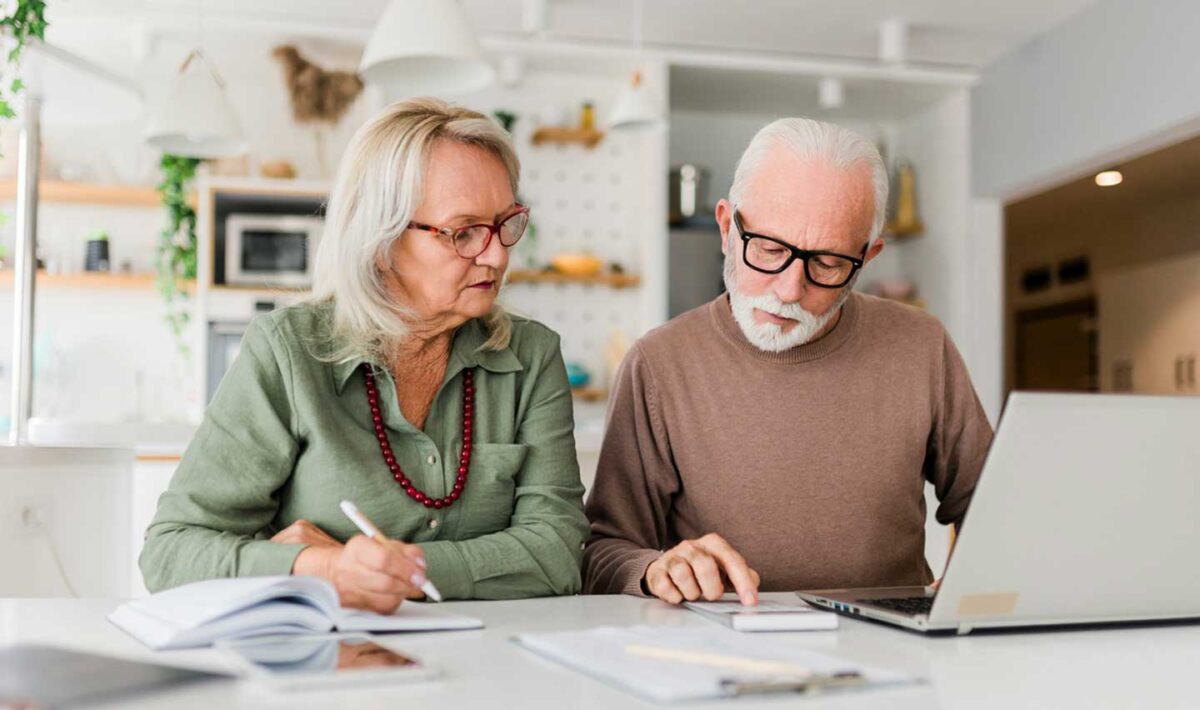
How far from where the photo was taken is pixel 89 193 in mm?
5465

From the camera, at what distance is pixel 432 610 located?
4.41 ft

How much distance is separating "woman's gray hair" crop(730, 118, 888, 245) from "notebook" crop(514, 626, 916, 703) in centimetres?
88

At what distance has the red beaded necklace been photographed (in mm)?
1610

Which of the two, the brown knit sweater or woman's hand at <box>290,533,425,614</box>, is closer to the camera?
woman's hand at <box>290,533,425,614</box>

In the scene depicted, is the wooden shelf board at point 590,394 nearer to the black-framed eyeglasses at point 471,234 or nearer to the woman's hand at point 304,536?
the black-framed eyeglasses at point 471,234

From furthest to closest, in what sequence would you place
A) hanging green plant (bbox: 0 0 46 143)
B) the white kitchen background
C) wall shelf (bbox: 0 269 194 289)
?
1. the white kitchen background
2. wall shelf (bbox: 0 269 194 289)
3. hanging green plant (bbox: 0 0 46 143)

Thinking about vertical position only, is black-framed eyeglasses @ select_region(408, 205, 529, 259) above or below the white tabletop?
above

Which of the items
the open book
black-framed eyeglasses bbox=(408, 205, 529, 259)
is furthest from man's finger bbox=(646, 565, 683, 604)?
black-framed eyeglasses bbox=(408, 205, 529, 259)

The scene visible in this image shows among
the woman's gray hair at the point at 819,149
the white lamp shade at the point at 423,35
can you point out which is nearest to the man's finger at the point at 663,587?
the woman's gray hair at the point at 819,149

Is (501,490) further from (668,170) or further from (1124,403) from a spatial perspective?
(668,170)

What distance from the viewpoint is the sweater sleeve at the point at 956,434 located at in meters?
1.95

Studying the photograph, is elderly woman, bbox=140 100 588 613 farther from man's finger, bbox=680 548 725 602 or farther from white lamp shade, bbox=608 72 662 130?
white lamp shade, bbox=608 72 662 130

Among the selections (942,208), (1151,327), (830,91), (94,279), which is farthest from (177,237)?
(1151,327)

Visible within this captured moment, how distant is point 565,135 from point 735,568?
4.60 m
